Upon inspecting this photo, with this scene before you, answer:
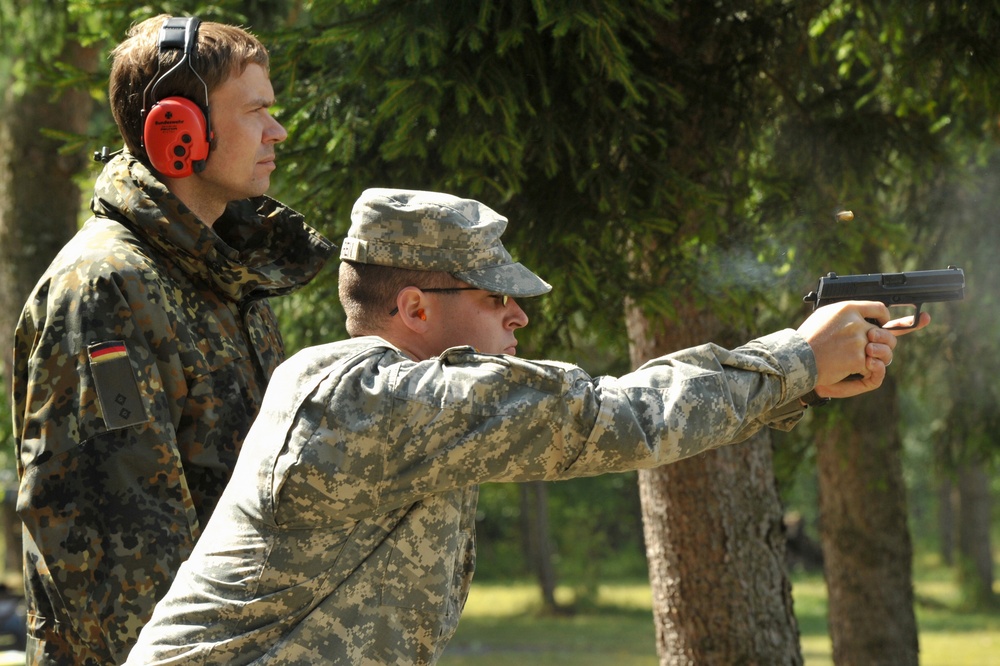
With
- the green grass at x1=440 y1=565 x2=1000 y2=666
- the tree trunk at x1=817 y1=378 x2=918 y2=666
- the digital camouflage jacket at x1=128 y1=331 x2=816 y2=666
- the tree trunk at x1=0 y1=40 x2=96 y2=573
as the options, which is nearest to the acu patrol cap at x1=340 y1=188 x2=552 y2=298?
the digital camouflage jacket at x1=128 y1=331 x2=816 y2=666

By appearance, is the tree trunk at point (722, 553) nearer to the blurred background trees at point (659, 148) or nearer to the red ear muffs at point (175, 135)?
the blurred background trees at point (659, 148)

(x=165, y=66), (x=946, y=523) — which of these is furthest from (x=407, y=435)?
(x=946, y=523)

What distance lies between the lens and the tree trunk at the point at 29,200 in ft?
27.8

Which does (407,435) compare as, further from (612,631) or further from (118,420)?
(612,631)

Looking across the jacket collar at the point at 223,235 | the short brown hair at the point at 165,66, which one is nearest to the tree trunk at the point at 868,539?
the jacket collar at the point at 223,235

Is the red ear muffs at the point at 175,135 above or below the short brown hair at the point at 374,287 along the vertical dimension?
above

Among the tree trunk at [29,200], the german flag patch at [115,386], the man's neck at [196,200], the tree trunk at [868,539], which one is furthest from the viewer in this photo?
the tree trunk at [868,539]

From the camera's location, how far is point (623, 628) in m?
21.0

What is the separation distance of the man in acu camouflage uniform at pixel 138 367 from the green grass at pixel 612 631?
48.4 feet

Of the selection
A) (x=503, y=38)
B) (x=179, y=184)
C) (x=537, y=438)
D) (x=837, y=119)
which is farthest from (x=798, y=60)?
(x=537, y=438)

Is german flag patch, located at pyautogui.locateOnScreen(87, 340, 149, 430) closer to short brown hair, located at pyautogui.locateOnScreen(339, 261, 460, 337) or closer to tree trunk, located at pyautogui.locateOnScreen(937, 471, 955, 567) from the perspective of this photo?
short brown hair, located at pyautogui.locateOnScreen(339, 261, 460, 337)

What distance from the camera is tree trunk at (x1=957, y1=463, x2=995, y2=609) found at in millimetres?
23453

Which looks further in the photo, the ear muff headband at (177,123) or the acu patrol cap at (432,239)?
the ear muff headband at (177,123)

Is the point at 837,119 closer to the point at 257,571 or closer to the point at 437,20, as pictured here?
the point at 437,20
